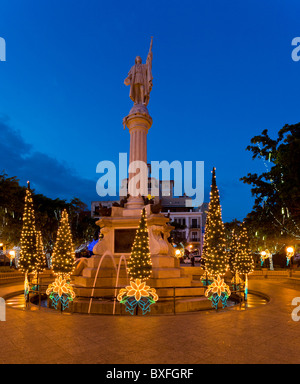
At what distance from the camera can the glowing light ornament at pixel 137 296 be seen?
429 inches

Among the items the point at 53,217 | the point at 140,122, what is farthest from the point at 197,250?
the point at 140,122

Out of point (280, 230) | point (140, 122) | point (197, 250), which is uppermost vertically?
point (140, 122)

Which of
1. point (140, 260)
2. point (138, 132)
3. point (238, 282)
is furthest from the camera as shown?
point (138, 132)

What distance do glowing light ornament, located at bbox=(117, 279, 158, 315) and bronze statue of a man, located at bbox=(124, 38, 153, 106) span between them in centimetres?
1519

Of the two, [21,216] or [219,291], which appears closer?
[219,291]

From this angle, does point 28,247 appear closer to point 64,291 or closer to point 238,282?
point 64,291

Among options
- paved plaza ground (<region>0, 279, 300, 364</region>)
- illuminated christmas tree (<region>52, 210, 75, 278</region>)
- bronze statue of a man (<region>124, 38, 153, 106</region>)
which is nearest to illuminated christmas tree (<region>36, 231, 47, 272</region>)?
illuminated christmas tree (<region>52, 210, 75, 278</region>)

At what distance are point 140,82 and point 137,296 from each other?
54.6 feet

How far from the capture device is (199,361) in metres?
5.96

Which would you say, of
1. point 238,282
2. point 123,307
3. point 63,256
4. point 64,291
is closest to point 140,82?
→ point 63,256

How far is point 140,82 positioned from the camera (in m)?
22.1

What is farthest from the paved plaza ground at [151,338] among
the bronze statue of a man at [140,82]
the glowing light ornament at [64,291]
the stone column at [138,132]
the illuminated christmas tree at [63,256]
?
the bronze statue of a man at [140,82]
